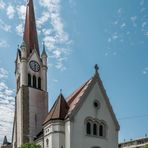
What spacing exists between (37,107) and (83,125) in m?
20.7

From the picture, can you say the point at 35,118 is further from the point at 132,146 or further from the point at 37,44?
the point at 132,146

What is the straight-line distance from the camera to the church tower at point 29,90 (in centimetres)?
6900

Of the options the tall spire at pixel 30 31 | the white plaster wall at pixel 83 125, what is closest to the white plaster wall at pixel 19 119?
the tall spire at pixel 30 31

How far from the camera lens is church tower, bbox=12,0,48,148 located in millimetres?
69000

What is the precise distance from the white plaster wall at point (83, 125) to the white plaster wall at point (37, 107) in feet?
58.3

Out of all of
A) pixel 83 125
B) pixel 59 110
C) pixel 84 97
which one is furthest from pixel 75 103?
pixel 83 125

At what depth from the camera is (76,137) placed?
5181cm

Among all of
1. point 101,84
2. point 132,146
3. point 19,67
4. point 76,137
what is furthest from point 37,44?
point 132,146

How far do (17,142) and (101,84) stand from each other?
22.4 metres

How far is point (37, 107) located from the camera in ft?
236

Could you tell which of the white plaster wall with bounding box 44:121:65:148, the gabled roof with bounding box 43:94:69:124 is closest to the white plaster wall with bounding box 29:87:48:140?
the gabled roof with bounding box 43:94:69:124

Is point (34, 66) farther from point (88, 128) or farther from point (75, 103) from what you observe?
point (88, 128)

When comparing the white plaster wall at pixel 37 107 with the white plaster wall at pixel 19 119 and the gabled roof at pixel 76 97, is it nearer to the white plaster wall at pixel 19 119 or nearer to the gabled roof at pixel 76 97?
the white plaster wall at pixel 19 119

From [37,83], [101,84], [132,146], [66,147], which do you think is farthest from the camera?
[132,146]
